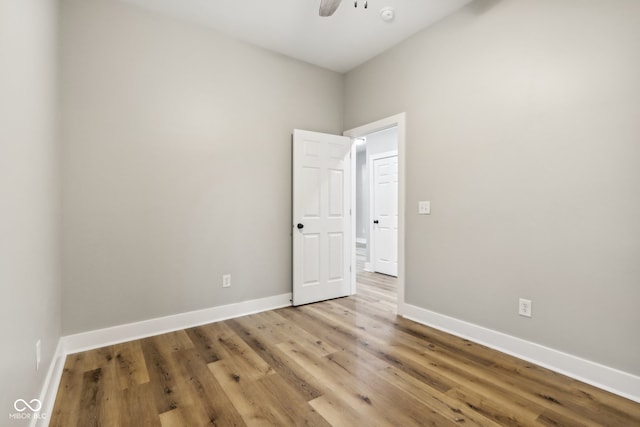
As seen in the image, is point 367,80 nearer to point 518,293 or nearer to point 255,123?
point 255,123

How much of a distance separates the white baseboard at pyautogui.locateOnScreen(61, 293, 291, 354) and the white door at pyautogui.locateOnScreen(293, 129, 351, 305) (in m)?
0.38

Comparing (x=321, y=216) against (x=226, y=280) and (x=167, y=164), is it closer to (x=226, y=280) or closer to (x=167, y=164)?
(x=226, y=280)

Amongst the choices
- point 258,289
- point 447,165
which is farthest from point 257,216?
point 447,165

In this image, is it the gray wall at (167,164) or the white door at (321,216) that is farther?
the white door at (321,216)

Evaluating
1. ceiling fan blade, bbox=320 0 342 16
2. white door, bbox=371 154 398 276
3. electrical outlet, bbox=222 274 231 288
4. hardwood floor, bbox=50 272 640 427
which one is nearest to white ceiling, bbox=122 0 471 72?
ceiling fan blade, bbox=320 0 342 16

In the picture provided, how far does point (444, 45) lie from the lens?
9.30 feet

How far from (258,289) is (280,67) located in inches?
100

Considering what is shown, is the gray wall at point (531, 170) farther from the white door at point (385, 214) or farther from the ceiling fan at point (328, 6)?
the white door at point (385, 214)

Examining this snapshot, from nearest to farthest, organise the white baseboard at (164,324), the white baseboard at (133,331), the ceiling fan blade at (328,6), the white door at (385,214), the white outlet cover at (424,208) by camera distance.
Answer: the white baseboard at (133,331) < the ceiling fan blade at (328,6) < the white baseboard at (164,324) < the white outlet cover at (424,208) < the white door at (385,214)

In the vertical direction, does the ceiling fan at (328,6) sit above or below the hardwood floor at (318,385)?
above

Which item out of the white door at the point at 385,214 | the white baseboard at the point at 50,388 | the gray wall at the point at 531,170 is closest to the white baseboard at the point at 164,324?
the white baseboard at the point at 50,388

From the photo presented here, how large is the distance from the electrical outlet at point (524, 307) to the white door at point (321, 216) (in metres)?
1.99

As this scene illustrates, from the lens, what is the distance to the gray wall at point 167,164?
2.43 m

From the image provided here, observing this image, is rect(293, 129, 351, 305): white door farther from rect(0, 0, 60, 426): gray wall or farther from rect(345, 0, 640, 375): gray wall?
rect(0, 0, 60, 426): gray wall
